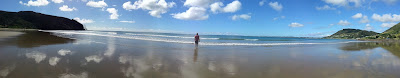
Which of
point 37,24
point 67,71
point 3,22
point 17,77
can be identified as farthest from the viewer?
point 37,24

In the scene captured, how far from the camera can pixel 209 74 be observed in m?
5.59

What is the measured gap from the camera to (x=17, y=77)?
443 centimetres

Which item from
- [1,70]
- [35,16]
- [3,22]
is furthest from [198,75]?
[35,16]

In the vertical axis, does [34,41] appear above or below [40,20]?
below

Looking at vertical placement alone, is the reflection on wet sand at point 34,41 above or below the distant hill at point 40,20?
below

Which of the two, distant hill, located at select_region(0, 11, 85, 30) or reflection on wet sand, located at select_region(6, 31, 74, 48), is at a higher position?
distant hill, located at select_region(0, 11, 85, 30)

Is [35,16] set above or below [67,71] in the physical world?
above

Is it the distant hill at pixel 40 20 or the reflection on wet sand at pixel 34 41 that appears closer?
the reflection on wet sand at pixel 34 41

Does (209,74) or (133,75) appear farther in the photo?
(209,74)

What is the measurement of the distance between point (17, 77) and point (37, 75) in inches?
14.6

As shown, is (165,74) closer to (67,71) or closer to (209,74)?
(209,74)

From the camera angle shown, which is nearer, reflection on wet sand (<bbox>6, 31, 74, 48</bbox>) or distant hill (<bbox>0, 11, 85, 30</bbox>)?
reflection on wet sand (<bbox>6, 31, 74, 48</bbox>)

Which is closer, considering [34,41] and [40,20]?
[34,41]

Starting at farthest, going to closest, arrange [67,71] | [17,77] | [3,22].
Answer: [3,22]
[67,71]
[17,77]
